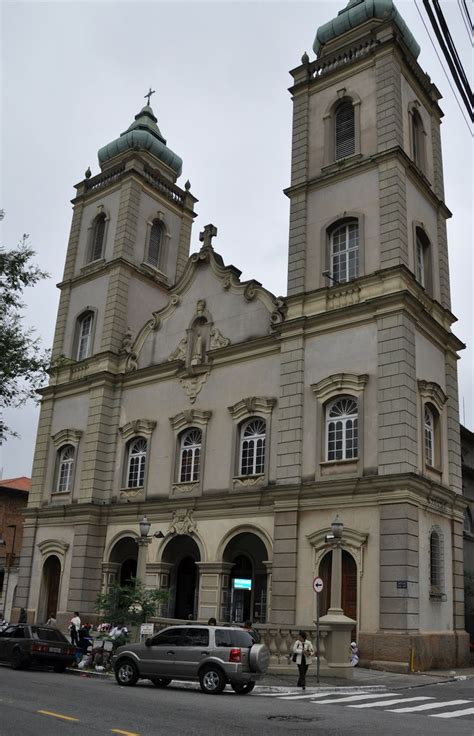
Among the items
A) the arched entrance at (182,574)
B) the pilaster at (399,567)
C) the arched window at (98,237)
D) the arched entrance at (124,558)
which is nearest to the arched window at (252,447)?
the arched entrance at (182,574)

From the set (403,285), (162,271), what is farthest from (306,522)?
(162,271)

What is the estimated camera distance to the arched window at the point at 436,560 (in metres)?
24.8

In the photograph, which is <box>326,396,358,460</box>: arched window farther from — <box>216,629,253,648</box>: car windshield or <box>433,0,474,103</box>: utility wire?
<box>433,0,474,103</box>: utility wire

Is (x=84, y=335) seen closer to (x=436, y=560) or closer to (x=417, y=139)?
(x=417, y=139)

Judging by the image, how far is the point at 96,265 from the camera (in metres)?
39.2

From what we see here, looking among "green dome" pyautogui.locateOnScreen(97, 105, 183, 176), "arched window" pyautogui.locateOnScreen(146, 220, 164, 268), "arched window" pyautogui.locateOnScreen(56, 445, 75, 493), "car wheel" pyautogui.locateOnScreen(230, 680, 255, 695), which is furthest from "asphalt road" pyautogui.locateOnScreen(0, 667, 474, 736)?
"green dome" pyautogui.locateOnScreen(97, 105, 183, 176)

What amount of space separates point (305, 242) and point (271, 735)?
70.6 feet

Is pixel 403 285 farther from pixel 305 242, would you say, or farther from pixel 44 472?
pixel 44 472

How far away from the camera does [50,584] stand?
3519 cm

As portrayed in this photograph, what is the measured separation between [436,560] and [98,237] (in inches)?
981

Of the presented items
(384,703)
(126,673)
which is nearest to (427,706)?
(384,703)

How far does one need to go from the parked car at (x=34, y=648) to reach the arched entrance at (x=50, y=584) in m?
12.9

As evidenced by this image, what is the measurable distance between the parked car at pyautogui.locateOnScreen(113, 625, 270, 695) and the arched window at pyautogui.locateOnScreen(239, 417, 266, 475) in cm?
1124

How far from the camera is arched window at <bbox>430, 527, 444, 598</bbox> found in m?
24.8
